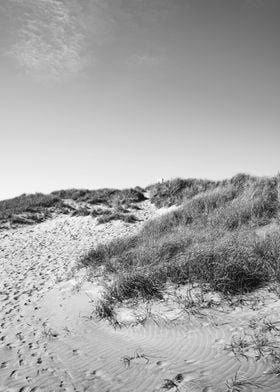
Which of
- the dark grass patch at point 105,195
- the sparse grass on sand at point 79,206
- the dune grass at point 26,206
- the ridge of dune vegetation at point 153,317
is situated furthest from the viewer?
the dune grass at point 26,206

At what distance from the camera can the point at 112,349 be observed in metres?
3.94

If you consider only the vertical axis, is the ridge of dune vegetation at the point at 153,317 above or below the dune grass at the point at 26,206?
below

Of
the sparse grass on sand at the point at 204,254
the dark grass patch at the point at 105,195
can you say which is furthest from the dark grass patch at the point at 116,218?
the sparse grass on sand at the point at 204,254

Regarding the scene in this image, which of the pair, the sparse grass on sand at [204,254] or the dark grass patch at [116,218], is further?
the dark grass patch at [116,218]

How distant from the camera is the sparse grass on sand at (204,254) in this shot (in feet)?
15.7

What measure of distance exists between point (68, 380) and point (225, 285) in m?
2.72

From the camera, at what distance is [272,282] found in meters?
4.53

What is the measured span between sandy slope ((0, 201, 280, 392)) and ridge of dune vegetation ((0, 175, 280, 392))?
0.05 feet

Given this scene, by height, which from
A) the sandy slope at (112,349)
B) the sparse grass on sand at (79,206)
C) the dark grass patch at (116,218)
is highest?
the sparse grass on sand at (79,206)

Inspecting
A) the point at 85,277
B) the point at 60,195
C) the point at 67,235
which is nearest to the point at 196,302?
the point at 85,277

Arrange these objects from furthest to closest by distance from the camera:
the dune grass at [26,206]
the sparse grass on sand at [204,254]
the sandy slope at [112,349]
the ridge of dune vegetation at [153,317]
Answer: the dune grass at [26,206] < the sparse grass on sand at [204,254] < the ridge of dune vegetation at [153,317] < the sandy slope at [112,349]

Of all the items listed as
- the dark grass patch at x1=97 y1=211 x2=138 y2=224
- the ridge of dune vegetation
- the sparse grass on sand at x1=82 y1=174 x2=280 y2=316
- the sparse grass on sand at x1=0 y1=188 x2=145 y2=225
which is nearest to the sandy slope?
the ridge of dune vegetation

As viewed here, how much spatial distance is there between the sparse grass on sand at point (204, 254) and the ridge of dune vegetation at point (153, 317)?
27mm

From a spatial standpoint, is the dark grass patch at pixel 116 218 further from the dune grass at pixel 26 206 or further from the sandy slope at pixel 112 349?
the sandy slope at pixel 112 349
